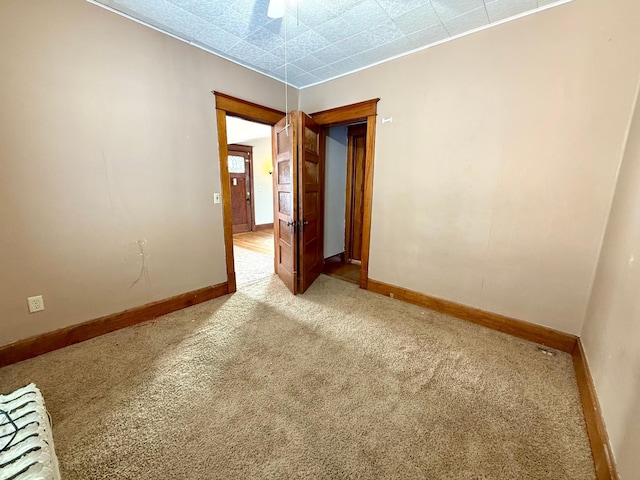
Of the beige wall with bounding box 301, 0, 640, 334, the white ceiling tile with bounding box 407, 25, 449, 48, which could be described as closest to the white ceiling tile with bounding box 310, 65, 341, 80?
the beige wall with bounding box 301, 0, 640, 334

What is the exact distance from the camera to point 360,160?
13.5 feet

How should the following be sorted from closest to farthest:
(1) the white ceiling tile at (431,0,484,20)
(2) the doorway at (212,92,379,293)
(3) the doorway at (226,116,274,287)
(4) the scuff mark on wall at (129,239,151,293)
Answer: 1. (1) the white ceiling tile at (431,0,484,20)
2. (4) the scuff mark on wall at (129,239,151,293)
3. (2) the doorway at (212,92,379,293)
4. (3) the doorway at (226,116,274,287)

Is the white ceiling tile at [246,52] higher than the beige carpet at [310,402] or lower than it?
higher

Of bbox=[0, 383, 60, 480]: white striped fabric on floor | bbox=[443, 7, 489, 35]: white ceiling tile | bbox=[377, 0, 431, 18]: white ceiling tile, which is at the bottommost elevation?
bbox=[0, 383, 60, 480]: white striped fabric on floor

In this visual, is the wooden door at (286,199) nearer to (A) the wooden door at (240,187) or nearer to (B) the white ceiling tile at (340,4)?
(B) the white ceiling tile at (340,4)

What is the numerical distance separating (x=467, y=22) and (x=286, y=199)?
2.31m

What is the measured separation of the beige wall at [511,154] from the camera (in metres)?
1.76

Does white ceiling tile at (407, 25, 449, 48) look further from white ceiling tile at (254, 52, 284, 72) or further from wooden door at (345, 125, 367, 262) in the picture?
wooden door at (345, 125, 367, 262)

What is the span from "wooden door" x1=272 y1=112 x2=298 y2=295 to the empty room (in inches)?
2.1

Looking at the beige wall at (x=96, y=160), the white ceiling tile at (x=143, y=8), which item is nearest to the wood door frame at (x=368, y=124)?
the beige wall at (x=96, y=160)

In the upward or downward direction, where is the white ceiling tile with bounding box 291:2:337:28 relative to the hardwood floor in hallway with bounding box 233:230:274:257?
upward

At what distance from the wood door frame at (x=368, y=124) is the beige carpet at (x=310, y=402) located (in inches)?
40.6

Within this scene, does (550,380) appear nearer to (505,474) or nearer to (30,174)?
(505,474)

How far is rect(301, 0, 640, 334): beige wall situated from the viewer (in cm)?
176
